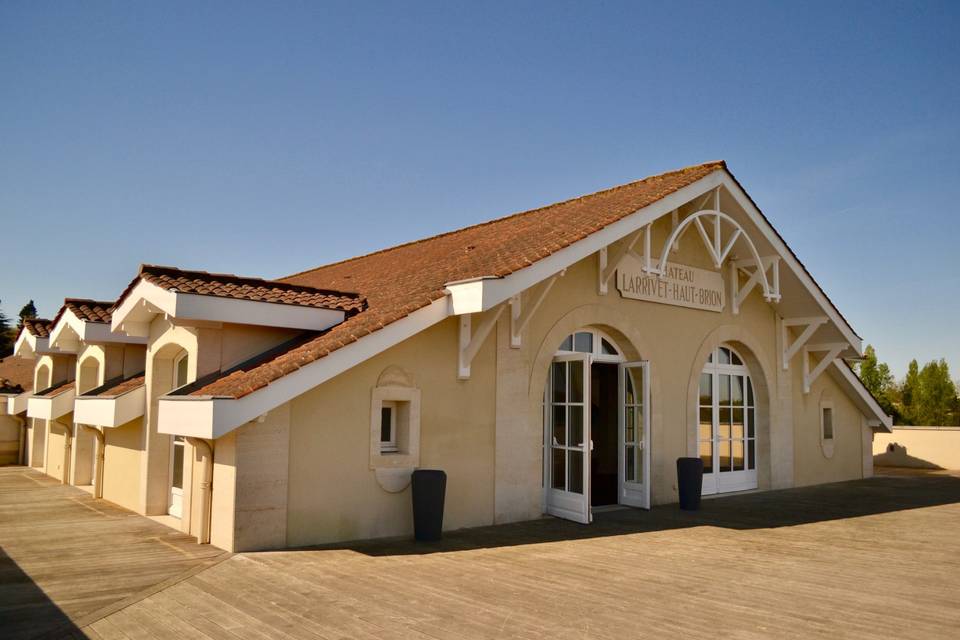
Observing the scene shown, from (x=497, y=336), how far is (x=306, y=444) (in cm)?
312

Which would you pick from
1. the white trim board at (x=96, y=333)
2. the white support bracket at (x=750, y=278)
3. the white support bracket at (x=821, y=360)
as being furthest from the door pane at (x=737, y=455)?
the white trim board at (x=96, y=333)

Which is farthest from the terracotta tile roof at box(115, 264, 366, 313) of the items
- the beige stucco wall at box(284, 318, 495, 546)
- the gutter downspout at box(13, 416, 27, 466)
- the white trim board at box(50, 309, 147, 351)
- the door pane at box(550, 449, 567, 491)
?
the gutter downspout at box(13, 416, 27, 466)

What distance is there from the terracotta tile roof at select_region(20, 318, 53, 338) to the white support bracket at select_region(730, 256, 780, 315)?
47.6ft

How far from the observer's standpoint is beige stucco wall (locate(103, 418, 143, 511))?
11016mm

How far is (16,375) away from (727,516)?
66.0 feet

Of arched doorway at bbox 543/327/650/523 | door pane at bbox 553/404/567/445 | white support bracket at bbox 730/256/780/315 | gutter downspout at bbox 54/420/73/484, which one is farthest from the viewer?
gutter downspout at bbox 54/420/73/484

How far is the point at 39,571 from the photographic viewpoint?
7020 millimetres

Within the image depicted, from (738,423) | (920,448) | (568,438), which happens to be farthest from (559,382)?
(920,448)

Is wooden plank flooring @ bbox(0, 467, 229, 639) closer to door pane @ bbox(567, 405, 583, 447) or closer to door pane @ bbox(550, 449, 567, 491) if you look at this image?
door pane @ bbox(550, 449, 567, 491)

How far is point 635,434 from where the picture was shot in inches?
462

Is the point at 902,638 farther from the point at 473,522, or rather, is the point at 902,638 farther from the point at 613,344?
the point at 613,344

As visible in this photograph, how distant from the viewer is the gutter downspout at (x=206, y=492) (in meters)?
8.30

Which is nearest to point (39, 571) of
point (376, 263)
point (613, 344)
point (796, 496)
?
point (613, 344)

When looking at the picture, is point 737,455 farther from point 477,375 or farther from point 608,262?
point 477,375
